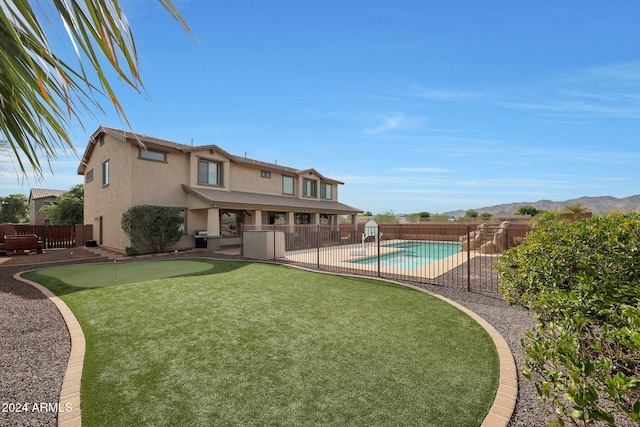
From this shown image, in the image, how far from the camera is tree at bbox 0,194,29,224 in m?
47.3

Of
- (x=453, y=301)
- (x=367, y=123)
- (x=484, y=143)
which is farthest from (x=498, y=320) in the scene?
(x=484, y=143)

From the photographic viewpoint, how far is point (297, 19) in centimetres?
986

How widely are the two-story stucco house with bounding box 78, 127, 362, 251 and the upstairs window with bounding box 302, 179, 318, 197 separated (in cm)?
355

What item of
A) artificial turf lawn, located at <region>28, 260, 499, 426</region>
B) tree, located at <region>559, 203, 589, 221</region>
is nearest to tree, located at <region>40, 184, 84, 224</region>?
artificial turf lawn, located at <region>28, 260, 499, 426</region>

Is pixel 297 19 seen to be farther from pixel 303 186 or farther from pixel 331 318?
pixel 303 186

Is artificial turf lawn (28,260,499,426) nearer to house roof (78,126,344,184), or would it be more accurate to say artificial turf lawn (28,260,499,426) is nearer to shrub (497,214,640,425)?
shrub (497,214,640,425)

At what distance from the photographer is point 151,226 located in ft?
58.6

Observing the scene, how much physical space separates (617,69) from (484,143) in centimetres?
1208

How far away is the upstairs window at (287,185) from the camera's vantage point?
28850mm

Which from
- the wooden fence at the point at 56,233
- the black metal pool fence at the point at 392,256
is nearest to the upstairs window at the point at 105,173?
the wooden fence at the point at 56,233

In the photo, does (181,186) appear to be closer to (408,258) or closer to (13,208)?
(408,258)

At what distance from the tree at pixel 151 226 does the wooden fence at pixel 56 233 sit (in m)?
8.51

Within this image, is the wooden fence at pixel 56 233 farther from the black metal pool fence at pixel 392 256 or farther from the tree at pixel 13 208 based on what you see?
the tree at pixel 13 208

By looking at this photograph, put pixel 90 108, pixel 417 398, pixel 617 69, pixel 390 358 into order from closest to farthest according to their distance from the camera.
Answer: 1. pixel 90 108
2. pixel 417 398
3. pixel 390 358
4. pixel 617 69
